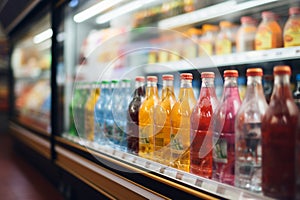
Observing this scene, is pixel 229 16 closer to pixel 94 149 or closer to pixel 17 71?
pixel 94 149

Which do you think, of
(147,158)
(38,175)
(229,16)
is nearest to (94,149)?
(147,158)

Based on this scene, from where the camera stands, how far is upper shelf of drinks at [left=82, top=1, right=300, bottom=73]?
4.67 feet

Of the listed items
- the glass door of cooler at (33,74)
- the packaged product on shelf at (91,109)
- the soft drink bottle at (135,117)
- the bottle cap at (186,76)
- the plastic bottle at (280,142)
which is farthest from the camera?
the glass door of cooler at (33,74)

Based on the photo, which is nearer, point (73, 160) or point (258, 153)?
point (258, 153)

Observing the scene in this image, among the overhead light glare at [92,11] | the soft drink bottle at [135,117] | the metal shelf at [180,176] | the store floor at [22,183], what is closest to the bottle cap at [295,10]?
the soft drink bottle at [135,117]

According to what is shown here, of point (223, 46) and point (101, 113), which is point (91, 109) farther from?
point (223, 46)

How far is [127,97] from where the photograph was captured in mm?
1528

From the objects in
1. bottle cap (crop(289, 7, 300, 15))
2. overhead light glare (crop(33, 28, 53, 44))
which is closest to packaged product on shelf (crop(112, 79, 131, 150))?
bottle cap (crop(289, 7, 300, 15))

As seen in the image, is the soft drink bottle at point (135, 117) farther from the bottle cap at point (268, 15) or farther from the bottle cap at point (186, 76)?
the bottle cap at point (268, 15)

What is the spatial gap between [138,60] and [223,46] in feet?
3.07

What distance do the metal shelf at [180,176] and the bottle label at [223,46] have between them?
2.83ft

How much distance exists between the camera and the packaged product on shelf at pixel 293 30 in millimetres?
1388

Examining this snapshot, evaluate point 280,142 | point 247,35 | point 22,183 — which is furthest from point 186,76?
point 22,183

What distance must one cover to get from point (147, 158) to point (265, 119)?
0.59m
